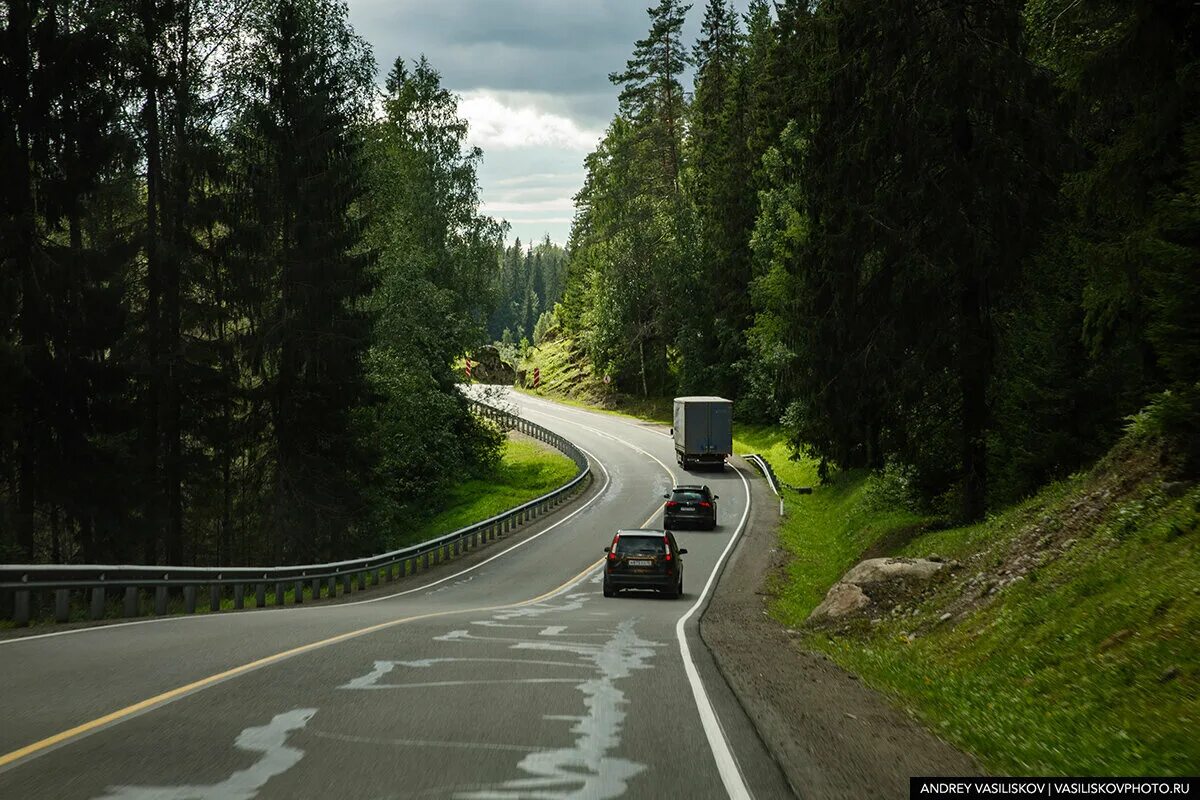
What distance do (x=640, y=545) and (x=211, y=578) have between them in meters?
9.64

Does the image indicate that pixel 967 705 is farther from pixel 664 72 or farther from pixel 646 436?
pixel 664 72

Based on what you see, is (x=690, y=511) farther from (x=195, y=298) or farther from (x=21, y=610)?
(x=21, y=610)

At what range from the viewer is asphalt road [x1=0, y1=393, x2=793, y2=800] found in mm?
A: 6020

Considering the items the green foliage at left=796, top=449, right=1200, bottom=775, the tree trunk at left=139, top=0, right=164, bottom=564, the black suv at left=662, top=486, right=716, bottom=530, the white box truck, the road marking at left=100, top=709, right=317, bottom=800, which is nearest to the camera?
the road marking at left=100, top=709, right=317, bottom=800

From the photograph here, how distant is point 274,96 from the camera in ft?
109

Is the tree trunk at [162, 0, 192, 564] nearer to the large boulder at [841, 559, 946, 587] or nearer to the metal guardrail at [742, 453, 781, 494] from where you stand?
the large boulder at [841, 559, 946, 587]

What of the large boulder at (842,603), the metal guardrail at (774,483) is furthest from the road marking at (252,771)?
the metal guardrail at (774,483)

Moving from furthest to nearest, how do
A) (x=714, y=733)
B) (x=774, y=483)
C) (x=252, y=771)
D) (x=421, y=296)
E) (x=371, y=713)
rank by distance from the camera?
(x=774, y=483)
(x=421, y=296)
(x=371, y=713)
(x=714, y=733)
(x=252, y=771)

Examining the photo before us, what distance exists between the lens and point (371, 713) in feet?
26.2

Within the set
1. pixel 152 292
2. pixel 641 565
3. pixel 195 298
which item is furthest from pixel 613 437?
pixel 641 565

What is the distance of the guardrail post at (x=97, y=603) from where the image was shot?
16.9 metres

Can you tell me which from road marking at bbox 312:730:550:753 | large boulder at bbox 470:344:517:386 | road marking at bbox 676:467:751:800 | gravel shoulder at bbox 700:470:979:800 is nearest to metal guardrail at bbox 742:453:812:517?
gravel shoulder at bbox 700:470:979:800

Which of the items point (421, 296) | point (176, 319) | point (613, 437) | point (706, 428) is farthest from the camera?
point (613, 437)

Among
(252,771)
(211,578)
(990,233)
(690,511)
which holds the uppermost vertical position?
(990,233)
